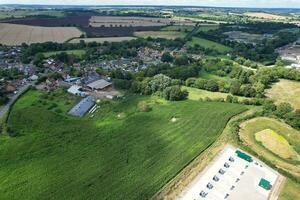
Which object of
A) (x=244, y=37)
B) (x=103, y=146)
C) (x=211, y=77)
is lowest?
(x=244, y=37)

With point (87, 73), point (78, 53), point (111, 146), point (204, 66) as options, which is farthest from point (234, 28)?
point (111, 146)

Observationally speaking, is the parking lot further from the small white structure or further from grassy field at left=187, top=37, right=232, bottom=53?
grassy field at left=187, top=37, right=232, bottom=53

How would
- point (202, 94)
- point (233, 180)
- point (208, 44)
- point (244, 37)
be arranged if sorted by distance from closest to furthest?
point (233, 180) < point (202, 94) < point (208, 44) < point (244, 37)

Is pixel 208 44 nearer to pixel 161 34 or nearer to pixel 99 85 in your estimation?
pixel 161 34

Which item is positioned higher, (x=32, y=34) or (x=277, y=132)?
(x=32, y=34)

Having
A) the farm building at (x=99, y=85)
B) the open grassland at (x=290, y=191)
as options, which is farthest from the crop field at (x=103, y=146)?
the open grassland at (x=290, y=191)

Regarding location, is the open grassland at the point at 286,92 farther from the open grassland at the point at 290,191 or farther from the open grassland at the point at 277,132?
the open grassland at the point at 290,191

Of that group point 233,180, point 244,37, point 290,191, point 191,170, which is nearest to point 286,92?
point 290,191
